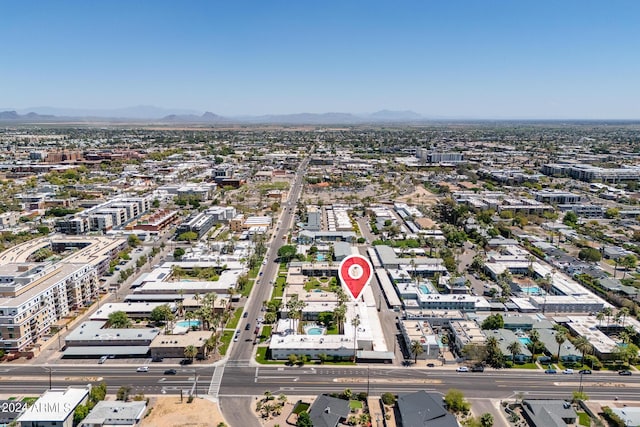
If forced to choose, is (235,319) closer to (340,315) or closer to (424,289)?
(340,315)

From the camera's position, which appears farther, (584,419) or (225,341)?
(225,341)

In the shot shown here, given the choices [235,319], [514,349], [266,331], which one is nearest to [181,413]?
[266,331]

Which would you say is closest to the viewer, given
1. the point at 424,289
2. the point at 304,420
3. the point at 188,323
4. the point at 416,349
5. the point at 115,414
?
the point at 304,420

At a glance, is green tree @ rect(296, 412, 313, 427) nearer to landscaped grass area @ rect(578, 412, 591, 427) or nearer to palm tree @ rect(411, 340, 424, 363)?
palm tree @ rect(411, 340, 424, 363)

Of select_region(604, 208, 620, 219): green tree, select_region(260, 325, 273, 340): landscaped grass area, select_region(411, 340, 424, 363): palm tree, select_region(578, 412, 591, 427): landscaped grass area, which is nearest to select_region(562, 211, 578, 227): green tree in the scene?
select_region(604, 208, 620, 219): green tree

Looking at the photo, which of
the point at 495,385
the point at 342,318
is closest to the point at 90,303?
the point at 342,318

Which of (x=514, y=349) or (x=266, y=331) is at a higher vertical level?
(x=514, y=349)

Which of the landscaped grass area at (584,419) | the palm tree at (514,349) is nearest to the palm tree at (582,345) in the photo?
the palm tree at (514,349)

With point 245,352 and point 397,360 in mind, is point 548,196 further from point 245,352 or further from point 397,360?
point 245,352
